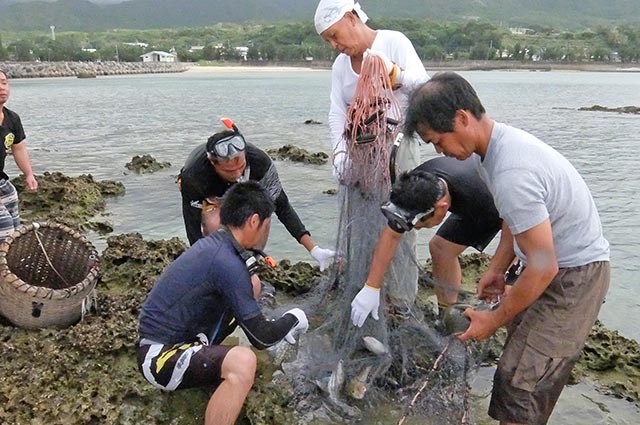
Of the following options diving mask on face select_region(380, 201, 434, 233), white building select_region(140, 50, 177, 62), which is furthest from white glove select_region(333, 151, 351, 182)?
white building select_region(140, 50, 177, 62)

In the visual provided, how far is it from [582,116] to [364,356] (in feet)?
80.4

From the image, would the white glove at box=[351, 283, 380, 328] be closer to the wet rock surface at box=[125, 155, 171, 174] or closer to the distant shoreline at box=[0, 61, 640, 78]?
the wet rock surface at box=[125, 155, 171, 174]

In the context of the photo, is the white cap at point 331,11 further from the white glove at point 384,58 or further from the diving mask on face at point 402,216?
the diving mask on face at point 402,216

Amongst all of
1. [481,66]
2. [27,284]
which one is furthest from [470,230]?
[481,66]

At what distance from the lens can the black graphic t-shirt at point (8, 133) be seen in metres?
5.21

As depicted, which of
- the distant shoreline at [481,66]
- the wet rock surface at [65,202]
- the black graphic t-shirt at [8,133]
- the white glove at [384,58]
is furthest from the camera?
the distant shoreline at [481,66]

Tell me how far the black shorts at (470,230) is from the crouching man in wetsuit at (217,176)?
97 cm

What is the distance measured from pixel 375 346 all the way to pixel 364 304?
34 centimetres

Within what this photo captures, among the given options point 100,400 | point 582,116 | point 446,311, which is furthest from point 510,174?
point 582,116

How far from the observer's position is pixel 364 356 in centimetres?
377

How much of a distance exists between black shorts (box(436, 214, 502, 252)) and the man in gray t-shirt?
96 centimetres

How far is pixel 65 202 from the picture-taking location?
8.76 m

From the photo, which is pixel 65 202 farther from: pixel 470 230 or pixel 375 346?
pixel 470 230

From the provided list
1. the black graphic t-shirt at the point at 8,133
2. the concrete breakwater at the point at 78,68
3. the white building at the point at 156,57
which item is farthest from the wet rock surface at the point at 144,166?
the white building at the point at 156,57
